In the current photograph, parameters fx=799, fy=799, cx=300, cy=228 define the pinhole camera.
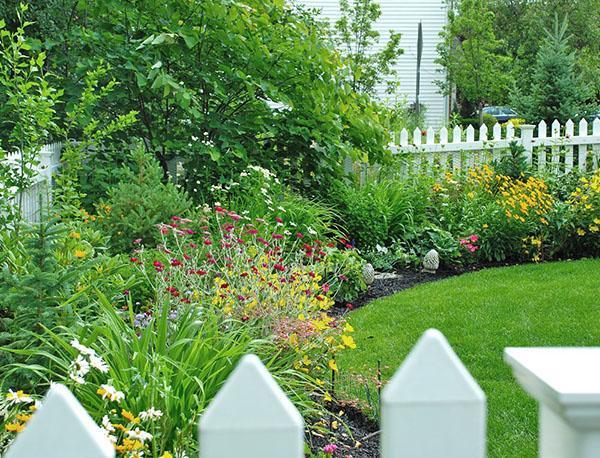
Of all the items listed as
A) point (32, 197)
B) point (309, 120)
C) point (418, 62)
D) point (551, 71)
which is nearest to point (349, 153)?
point (309, 120)

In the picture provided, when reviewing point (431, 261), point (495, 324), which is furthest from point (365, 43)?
point (495, 324)

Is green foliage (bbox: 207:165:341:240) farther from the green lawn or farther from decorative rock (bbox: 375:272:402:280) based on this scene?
the green lawn

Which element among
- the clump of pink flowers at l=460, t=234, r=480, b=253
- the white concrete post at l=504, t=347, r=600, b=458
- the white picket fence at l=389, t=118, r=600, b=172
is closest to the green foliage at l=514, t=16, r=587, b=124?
the white picket fence at l=389, t=118, r=600, b=172

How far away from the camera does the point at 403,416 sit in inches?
42.2

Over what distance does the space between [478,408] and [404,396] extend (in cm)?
11

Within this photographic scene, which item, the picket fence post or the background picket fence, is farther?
the background picket fence

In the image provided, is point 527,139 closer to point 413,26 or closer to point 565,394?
point 565,394

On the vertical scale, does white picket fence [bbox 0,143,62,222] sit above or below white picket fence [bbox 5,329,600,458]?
above

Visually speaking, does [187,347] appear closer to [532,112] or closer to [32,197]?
[32,197]

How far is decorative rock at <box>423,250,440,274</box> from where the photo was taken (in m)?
7.54

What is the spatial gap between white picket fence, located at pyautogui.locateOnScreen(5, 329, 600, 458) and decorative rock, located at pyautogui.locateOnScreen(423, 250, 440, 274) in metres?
6.45

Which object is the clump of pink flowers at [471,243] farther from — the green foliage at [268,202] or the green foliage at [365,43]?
the green foliage at [365,43]

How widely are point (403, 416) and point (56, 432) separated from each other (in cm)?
45

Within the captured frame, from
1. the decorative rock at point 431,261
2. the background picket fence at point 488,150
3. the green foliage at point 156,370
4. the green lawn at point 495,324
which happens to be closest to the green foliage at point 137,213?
the green lawn at point 495,324
